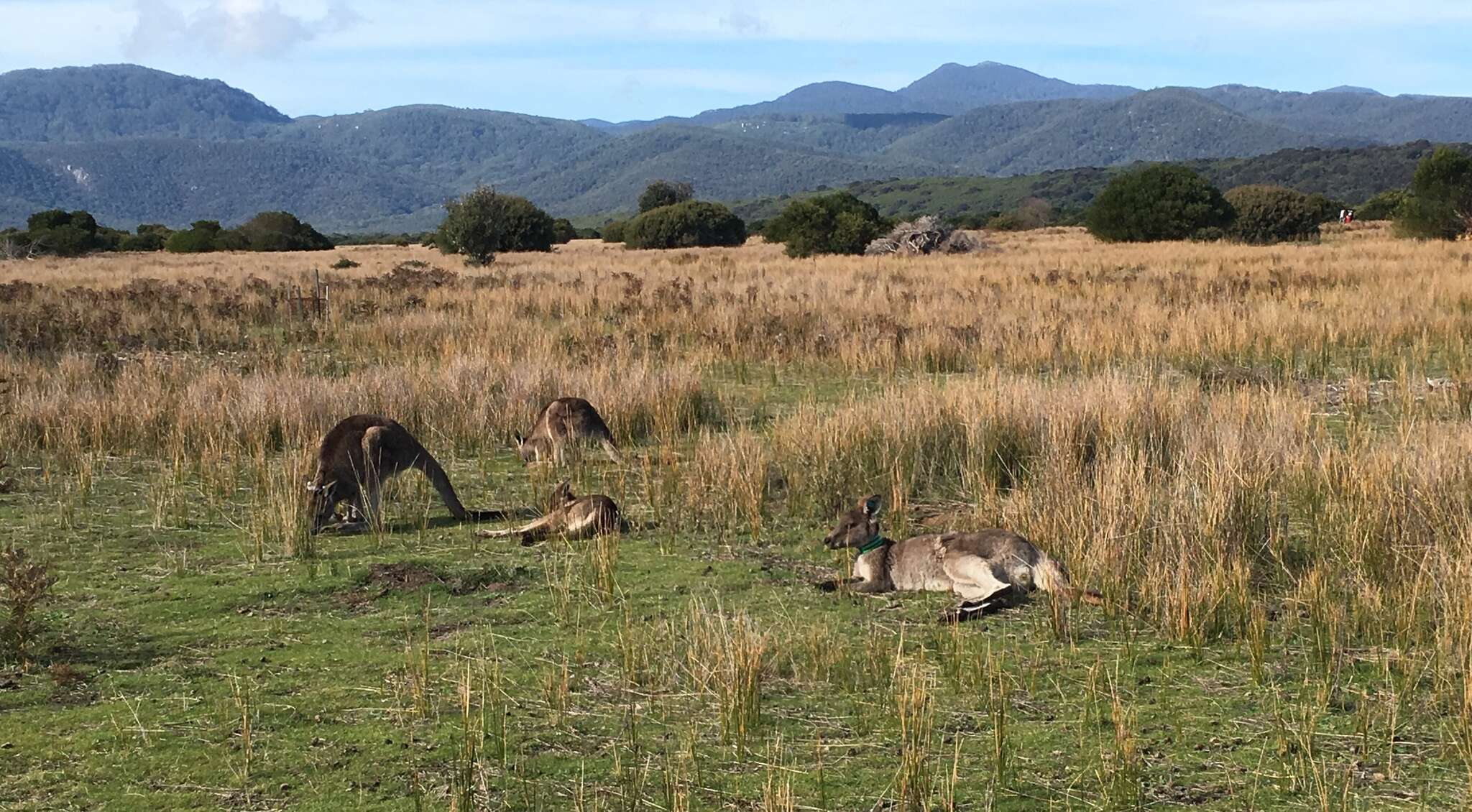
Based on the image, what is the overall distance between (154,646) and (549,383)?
6.08 m

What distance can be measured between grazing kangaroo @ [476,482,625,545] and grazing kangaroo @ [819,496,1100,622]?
1.50 metres

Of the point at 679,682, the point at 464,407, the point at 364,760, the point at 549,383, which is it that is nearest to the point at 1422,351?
the point at 549,383

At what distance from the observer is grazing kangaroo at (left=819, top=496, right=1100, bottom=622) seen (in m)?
5.51

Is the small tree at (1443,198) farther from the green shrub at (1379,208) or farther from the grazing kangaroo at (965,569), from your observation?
the grazing kangaroo at (965,569)

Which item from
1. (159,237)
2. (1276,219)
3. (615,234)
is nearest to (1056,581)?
(1276,219)

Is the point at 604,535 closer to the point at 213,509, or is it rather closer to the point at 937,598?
the point at 937,598

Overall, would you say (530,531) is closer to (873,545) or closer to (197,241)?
(873,545)

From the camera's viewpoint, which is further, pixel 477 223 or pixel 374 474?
pixel 477 223

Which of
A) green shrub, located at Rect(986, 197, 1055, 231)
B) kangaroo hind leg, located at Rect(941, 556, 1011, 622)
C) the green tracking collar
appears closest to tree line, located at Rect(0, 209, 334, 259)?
green shrub, located at Rect(986, 197, 1055, 231)

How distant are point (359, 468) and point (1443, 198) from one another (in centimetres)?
3455

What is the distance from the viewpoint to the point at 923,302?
18391mm

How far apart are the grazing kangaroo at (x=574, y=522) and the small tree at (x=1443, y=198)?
32.8m

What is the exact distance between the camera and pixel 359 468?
7.16 metres

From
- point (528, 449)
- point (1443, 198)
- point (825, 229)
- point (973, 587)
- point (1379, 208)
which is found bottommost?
point (973, 587)
